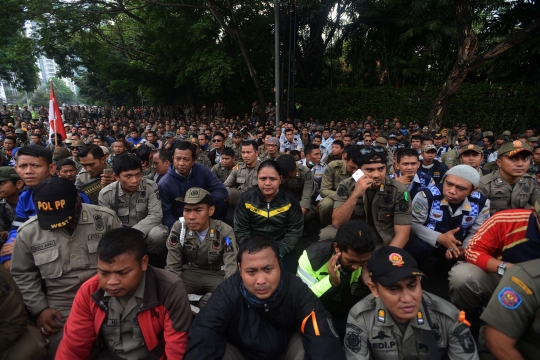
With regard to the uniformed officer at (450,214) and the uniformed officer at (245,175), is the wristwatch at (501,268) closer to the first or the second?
the uniformed officer at (450,214)

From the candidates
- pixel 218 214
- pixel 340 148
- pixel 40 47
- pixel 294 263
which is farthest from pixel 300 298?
pixel 40 47

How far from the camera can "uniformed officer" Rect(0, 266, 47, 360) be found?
1.99m

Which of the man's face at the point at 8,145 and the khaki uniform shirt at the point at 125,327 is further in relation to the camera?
the man's face at the point at 8,145

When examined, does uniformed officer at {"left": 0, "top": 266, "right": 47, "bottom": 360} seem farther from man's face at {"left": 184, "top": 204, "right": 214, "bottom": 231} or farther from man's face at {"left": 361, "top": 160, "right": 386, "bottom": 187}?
man's face at {"left": 361, "top": 160, "right": 386, "bottom": 187}

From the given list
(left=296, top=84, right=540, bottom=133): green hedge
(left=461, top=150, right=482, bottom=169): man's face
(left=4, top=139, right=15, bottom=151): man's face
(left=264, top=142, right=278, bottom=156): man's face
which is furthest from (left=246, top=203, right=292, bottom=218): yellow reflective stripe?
(left=296, top=84, right=540, bottom=133): green hedge

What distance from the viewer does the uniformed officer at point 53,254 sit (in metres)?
2.45

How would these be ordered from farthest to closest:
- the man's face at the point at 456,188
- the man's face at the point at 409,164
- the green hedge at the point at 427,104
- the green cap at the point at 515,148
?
1. the green hedge at the point at 427,104
2. the man's face at the point at 409,164
3. the green cap at the point at 515,148
4. the man's face at the point at 456,188

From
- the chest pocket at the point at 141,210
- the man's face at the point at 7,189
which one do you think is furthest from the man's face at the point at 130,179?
the man's face at the point at 7,189

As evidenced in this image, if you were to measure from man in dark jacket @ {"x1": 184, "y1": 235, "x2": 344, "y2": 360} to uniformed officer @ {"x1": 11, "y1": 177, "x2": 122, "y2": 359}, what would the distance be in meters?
1.22

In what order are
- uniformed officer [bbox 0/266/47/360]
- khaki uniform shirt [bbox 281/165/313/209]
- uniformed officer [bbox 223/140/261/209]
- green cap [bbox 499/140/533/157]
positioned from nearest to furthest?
uniformed officer [bbox 0/266/47/360] → green cap [bbox 499/140/533/157] → khaki uniform shirt [bbox 281/165/313/209] → uniformed officer [bbox 223/140/261/209]

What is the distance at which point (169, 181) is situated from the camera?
167 inches

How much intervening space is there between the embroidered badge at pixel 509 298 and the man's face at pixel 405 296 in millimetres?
456

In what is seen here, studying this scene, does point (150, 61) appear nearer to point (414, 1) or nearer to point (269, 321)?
point (414, 1)

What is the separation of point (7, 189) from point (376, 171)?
396 centimetres
